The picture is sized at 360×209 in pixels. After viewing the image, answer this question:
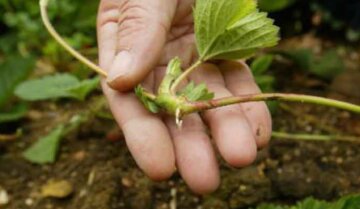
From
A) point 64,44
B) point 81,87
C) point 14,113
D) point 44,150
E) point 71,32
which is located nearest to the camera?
point 64,44

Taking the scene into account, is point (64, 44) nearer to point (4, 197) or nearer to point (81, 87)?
point (81, 87)

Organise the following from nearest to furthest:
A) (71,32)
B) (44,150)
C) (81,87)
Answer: (81,87)
(44,150)
(71,32)

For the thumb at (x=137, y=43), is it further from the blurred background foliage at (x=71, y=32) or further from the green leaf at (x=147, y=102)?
the blurred background foliage at (x=71, y=32)

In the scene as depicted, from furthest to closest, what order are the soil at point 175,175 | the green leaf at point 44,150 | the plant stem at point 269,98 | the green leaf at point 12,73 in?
the green leaf at point 12,73, the green leaf at point 44,150, the soil at point 175,175, the plant stem at point 269,98

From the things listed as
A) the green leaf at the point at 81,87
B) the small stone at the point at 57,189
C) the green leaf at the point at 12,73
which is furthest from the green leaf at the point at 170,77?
the green leaf at the point at 12,73

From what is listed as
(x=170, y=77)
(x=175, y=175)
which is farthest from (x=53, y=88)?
(x=170, y=77)

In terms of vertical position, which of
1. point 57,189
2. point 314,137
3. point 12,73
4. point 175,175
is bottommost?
point 314,137

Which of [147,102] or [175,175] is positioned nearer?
[147,102]

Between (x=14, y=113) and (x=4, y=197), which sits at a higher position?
(x=14, y=113)
